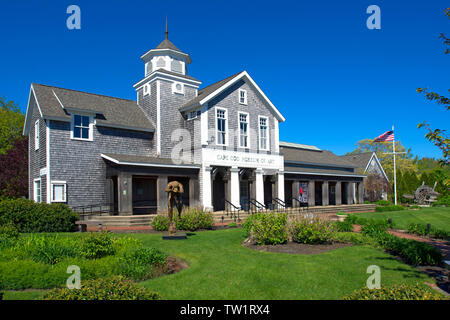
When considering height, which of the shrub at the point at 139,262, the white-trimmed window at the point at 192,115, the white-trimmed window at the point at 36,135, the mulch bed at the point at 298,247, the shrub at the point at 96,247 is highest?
the white-trimmed window at the point at 192,115

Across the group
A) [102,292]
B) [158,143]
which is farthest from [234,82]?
[102,292]

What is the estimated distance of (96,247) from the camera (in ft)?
28.5

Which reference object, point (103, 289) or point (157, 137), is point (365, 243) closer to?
point (103, 289)

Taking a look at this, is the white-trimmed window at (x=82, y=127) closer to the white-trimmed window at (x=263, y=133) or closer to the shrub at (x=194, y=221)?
the shrub at (x=194, y=221)

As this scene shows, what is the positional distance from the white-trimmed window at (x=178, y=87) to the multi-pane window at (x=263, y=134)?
260 inches

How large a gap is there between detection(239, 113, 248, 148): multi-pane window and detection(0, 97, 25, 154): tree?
88.7ft

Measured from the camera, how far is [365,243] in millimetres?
11250

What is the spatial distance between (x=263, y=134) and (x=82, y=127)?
13417 millimetres

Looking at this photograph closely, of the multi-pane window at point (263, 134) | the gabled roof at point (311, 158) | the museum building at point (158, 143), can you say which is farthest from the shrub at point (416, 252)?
the gabled roof at point (311, 158)

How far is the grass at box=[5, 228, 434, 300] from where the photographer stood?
6316 millimetres

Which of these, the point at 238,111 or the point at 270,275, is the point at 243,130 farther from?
the point at 270,275

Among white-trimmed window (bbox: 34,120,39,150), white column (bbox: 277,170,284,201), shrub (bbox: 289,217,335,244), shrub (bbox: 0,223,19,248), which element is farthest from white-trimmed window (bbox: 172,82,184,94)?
shrub (bbox: 289,217,335,244)

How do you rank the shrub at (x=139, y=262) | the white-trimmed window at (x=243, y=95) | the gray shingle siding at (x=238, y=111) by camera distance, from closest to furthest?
the shrub at (x=139, y=262)
the gray shingle siding at (x=238, y=111)
the white-trimmed window at (x=243, y=95)

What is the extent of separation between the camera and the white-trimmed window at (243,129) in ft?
82.1
